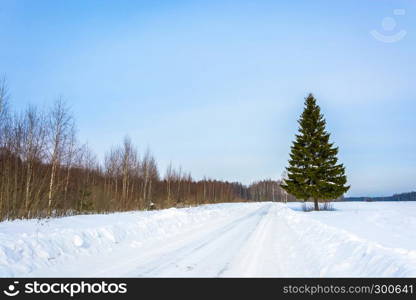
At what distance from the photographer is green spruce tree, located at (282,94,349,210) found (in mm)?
31750

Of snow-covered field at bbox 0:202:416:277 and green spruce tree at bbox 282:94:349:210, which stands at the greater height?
green spruce tree at bbox 282:94:349:210

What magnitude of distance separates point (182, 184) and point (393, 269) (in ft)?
238

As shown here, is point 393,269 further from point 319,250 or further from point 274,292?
point 319,250

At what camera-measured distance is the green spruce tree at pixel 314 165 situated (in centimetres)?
3175

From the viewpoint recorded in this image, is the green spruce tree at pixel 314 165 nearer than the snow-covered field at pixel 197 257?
No

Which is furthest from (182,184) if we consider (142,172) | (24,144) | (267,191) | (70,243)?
(267,191)

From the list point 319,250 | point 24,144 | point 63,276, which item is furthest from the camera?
point 24,144

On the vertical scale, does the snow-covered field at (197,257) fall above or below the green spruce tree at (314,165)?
below

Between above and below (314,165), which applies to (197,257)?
below

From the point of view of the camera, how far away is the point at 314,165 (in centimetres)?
3272

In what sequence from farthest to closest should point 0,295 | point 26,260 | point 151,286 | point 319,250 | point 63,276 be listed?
point 319,250
point 26,260
point 63,276
point 151,286
point 0,295

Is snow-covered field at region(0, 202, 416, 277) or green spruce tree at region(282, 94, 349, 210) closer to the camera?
snow-covered field at region(0, 202, 416, 277)

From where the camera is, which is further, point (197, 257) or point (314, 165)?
point (314, 165)

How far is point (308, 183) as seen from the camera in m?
32.9
